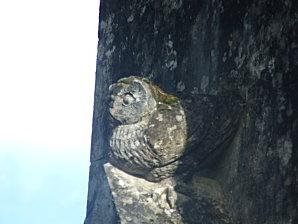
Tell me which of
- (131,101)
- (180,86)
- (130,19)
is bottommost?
(131,101)

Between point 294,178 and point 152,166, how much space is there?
874 millimetres

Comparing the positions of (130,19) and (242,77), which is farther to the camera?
(130,19)

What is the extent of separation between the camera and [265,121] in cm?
381

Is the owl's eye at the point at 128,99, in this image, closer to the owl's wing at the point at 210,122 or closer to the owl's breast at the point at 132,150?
the owl's breast at the point at 132,150

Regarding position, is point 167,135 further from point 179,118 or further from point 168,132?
point 179,118

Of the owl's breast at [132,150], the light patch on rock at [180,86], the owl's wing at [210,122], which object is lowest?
the owl's breast at [132,150]

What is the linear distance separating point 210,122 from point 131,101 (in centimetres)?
48

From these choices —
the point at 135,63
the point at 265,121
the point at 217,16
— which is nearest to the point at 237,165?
the point at 265,121

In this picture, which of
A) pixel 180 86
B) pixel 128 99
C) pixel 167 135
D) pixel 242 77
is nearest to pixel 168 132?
pixel 167 135

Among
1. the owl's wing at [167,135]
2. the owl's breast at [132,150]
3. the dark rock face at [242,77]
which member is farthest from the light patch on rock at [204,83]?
the owl's breast at [132,150]

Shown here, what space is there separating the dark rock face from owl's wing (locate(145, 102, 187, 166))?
25cm

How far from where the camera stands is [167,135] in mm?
3988

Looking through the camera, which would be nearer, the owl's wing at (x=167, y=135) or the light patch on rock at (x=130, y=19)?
the owl's wing at (x=167, y=135)

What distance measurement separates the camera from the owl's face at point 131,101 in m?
4.13
